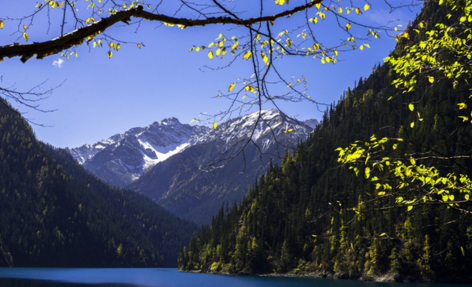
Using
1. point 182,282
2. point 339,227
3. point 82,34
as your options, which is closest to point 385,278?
point 339,227

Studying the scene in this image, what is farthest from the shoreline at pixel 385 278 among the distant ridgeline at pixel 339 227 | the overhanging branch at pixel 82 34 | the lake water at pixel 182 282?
the overhanging branch at pixel 82 34

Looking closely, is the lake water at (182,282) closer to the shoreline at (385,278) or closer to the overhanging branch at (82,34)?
the shoreline at (385,278)

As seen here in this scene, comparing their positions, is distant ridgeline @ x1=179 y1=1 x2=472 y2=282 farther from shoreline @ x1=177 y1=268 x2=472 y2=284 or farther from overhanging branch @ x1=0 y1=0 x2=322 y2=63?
overhanging branch @ x1=0 y1=0 x2=322 y2=63

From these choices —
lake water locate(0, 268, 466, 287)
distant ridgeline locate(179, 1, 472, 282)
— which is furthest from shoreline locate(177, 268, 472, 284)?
lake water locate(0, 268, 466, 287)

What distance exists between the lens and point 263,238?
485 feet

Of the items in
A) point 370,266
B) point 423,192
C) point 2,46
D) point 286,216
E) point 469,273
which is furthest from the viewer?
point 286,216

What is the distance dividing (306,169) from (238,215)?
4024 centimetres

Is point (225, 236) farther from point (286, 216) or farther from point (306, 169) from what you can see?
point (306, 169)

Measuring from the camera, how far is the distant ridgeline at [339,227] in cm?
9612

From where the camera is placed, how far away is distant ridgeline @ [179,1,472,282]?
96125 millimetres

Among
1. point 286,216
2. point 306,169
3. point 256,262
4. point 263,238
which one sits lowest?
point 256,262

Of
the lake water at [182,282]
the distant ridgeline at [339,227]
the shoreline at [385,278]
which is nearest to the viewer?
the lake water at [182,282]

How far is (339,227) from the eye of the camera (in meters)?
92.0

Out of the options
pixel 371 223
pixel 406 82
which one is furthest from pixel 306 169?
pixel 406 82
